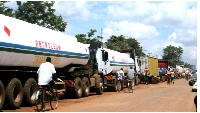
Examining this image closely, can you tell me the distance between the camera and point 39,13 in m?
54.6

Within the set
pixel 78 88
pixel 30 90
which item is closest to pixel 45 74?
pixel 30 90

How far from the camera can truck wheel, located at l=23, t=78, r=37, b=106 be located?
1134 centimetres

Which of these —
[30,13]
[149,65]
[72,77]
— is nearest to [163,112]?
[72,77]

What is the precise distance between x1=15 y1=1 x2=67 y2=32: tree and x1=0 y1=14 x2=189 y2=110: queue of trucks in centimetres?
3413

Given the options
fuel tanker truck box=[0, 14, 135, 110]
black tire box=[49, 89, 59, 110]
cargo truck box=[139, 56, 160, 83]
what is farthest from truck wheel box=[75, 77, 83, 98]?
cargo truck box=[139, 56, 160, 83]

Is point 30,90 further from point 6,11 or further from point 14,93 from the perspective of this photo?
point 6,11

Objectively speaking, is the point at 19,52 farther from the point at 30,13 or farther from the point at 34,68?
the point at 30,13

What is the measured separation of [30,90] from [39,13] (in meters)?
44.5

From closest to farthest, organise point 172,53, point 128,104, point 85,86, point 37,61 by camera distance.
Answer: point 37,61, point 128,104, point 85,86, point 172,53

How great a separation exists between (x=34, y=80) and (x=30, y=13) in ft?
144

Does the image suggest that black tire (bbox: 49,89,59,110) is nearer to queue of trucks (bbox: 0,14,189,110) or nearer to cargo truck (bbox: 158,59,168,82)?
queue of trucks (bbox: 0,14,189,110)

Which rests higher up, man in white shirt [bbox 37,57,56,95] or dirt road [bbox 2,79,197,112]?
man in white shirt [bbox 37,57,56,95]

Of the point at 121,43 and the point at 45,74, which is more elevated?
the point at 121,43

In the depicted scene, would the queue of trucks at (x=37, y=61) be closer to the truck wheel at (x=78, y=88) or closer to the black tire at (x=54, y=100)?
the truck wheel at (x=78, y=88)
